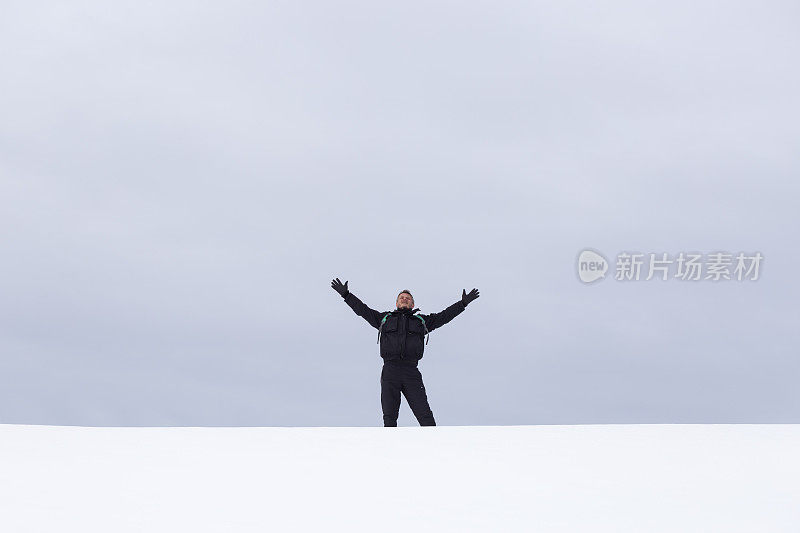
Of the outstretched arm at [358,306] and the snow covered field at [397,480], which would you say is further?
the outstretched arm at [358,306]

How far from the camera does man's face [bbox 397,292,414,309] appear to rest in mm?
9625

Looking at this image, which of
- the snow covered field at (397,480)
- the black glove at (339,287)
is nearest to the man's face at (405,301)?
the black glove at (339,287)

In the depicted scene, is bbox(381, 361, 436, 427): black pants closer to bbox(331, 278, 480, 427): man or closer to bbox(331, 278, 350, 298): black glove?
bbox(331, 278, 480, 427): man

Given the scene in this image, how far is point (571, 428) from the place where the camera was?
7047 millimetres

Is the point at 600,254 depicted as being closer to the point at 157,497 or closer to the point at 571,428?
the point at 571,428

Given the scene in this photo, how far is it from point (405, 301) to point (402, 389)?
998 mm

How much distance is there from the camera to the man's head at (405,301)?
31.6 ft

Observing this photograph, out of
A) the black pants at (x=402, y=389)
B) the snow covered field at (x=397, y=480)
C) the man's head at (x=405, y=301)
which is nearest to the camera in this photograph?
the snow covered field at (x=397, y=480)

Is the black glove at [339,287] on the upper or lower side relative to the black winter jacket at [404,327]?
upper

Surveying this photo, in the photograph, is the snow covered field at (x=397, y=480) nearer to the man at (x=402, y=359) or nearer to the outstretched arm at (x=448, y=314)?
the man at (x=402, y=359)

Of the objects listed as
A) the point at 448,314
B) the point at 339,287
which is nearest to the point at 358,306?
the point at 339,287

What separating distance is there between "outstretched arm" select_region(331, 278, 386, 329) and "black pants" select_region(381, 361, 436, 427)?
0.52 meters

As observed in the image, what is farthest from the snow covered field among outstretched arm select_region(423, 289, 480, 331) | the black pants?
outstretched arm select_region(423, 289, 480, 331)

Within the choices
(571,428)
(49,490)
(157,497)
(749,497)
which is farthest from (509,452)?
(49,490)
